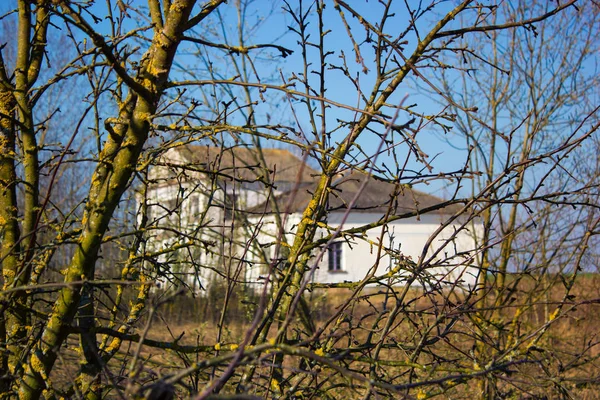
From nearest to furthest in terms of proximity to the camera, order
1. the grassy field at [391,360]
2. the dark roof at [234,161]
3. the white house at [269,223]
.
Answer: the grassy field at [391,360] < the white house at [269,223] < the dark roof at [234,161]

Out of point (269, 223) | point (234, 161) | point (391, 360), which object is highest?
point (234, 161)

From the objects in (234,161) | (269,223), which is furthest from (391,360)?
(234,161)

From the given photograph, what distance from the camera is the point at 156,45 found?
225 cm

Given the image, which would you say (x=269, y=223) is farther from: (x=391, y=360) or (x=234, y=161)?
(x=391, y=360)

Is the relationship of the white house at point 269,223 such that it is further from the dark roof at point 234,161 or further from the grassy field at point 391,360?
the grassy field at point 391,360

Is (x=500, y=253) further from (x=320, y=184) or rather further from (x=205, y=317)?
(x=205, y=317)

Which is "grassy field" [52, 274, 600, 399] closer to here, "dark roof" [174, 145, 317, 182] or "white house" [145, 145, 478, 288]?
"white house" [145, 145, 478, 288]

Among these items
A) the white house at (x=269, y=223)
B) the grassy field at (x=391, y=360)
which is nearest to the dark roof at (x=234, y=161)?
the white house at (x=269, y=223)

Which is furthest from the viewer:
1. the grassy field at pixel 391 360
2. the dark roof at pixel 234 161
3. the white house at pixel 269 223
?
the dark roof at pixel 234 161

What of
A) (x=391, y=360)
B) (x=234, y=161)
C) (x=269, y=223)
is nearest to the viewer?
(x=234, y=161)

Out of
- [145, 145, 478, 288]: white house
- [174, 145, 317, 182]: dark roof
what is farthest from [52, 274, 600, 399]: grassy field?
[174, 145, 317, 182]: dark roof

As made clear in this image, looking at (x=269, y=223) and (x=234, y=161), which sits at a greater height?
(x=234, y=161)

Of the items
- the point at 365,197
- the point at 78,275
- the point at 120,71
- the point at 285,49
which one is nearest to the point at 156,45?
the point at 120,71

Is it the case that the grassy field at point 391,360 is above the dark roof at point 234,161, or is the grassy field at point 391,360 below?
below
